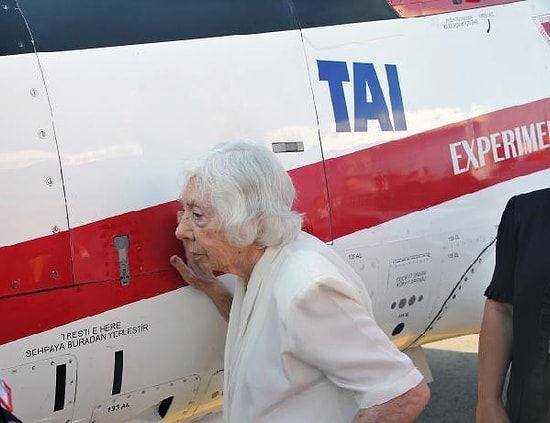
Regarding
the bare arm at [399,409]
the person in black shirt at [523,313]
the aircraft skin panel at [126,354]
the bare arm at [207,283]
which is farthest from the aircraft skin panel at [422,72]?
the bare arm at [399,409]

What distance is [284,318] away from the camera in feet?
6.33

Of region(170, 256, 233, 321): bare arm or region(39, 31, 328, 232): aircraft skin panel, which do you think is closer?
region(39, 31, 328, 232): aircraft skin panel

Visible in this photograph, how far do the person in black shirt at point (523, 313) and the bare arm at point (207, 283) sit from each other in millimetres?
837

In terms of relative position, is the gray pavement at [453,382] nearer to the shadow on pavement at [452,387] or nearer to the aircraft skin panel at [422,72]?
the shadow on pavement at [452,387]

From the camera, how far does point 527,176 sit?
12.0 feet

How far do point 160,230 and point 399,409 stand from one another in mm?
951

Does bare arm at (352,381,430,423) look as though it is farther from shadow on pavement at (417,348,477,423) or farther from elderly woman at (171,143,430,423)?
shadow on pavement at (417,348,477,423)

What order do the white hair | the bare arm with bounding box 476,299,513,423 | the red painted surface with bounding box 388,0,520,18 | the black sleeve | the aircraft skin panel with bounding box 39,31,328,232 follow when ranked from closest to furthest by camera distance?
1. the white hair
2. the black sleeve
3. the bare arm with bounding box 476,299,513,423
4. the aircraft skin panel with bounding box 39,31,328,232
5. the red painted surface with bounding box 388,0,520,18

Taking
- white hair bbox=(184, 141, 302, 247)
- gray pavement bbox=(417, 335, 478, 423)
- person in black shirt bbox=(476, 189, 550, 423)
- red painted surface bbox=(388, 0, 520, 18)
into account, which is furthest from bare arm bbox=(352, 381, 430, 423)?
gray pavement bbox=(417, 335, 478, 423)

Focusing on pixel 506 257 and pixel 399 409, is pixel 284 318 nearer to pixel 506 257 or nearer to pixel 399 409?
pixel 399 409

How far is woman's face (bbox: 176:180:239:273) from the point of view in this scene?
2.13m

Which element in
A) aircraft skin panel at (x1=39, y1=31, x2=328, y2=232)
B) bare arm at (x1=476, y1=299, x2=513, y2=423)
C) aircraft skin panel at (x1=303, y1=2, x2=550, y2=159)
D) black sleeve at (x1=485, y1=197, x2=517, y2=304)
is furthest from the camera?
aircraft skin panel at (x1=303, y1=2, x2=550, y2=159)

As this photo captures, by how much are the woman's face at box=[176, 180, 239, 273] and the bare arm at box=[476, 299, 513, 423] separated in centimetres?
75

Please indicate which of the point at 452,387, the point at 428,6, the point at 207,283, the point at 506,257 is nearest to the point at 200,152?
the point at 207,283
